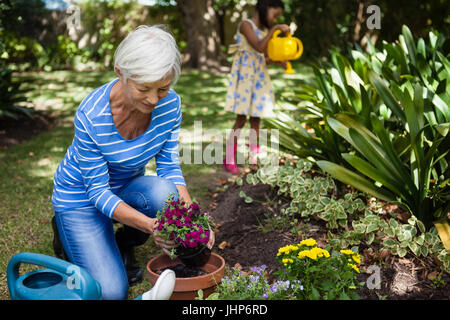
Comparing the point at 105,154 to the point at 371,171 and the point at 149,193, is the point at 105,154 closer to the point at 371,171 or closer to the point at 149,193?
the point at 149,193

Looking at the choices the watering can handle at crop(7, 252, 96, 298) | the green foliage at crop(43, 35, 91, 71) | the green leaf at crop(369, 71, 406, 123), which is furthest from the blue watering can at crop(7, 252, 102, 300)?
the green foliage at crop(43, 35, 91, 71)

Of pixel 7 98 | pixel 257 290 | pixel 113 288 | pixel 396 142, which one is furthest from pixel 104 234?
pixel 7 98

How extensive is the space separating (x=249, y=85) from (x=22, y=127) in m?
3.28

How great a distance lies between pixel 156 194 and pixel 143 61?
0.78m

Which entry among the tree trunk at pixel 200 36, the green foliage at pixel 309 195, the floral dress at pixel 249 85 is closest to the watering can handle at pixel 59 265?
the green foliage at pixel 309 195

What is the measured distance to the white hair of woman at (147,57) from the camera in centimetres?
213

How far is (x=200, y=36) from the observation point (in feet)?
Result: 34.2

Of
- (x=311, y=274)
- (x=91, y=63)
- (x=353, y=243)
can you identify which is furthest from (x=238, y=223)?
(x=91, y=63)

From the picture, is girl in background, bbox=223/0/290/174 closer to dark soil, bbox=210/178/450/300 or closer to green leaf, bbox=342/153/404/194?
dark soil, bbox=210/178/450/300

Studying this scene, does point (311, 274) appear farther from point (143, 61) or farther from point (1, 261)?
point (1, 261)

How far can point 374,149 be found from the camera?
2883 millimetres

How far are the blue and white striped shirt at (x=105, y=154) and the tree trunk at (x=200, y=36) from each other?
794cm

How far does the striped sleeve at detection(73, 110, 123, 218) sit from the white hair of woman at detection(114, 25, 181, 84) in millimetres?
351

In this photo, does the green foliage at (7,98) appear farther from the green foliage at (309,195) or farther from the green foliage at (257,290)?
the green foliage at (257,290)
